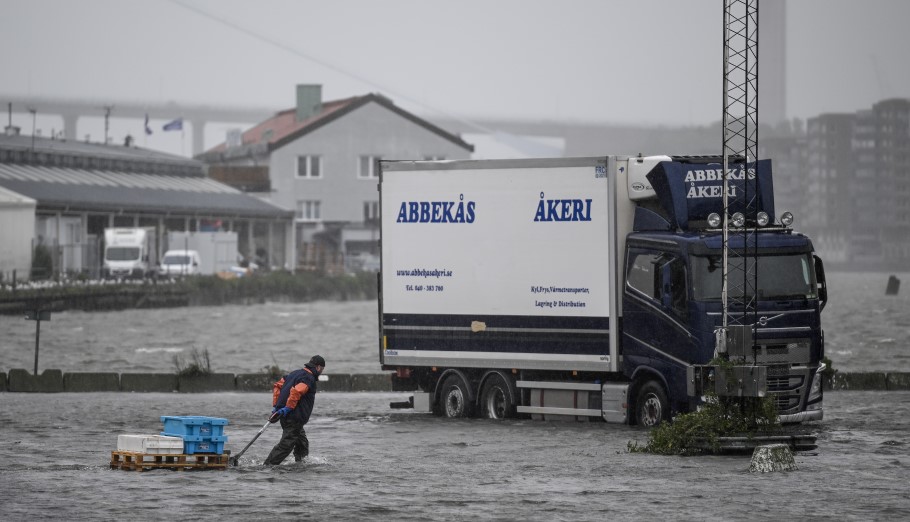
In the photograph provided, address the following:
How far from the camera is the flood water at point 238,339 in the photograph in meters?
53.3

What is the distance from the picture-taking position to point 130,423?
27609 millimetres

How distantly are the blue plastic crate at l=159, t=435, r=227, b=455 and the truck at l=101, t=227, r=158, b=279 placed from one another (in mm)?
64818

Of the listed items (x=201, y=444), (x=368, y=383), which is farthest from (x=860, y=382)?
(x=201, y=444)

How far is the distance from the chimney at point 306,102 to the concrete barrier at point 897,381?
8872 cm

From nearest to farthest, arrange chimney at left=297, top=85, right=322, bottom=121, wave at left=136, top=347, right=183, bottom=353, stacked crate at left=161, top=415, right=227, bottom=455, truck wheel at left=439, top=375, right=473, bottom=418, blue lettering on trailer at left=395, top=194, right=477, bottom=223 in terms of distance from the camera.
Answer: stacked crate at left=161, top=415, right=227, bottom=455 < blue lettering on trailer at left=395, top=194, right=477, bottom=223 < truck wheel at left=439, top=375, right=473, bottom=418 < wave at left=136, top=347, right=183, bottom=353 < chimney at left=297, top=85, right=322, bottom=121

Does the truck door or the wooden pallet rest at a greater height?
the truck door

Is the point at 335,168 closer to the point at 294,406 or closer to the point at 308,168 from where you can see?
the point at 308,168

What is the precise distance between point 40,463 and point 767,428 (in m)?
9.81

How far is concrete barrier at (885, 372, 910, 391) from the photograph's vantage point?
36312 millimetres

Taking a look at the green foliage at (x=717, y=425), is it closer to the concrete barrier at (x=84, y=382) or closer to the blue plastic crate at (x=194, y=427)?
the blue plastic crate at (x=194, y=427)

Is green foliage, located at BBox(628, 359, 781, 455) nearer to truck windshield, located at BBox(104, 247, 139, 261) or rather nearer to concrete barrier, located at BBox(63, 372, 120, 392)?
concrete barrier, located at BBox(63, 372, 120, 392)

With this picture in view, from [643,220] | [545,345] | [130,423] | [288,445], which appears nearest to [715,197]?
[643,220]

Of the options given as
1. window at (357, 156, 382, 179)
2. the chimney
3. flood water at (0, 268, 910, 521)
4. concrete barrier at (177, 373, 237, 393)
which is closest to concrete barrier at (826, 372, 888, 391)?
flood water at (0, 268, 910, 521)

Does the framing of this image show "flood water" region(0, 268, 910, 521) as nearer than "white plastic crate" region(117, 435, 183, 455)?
Yes
